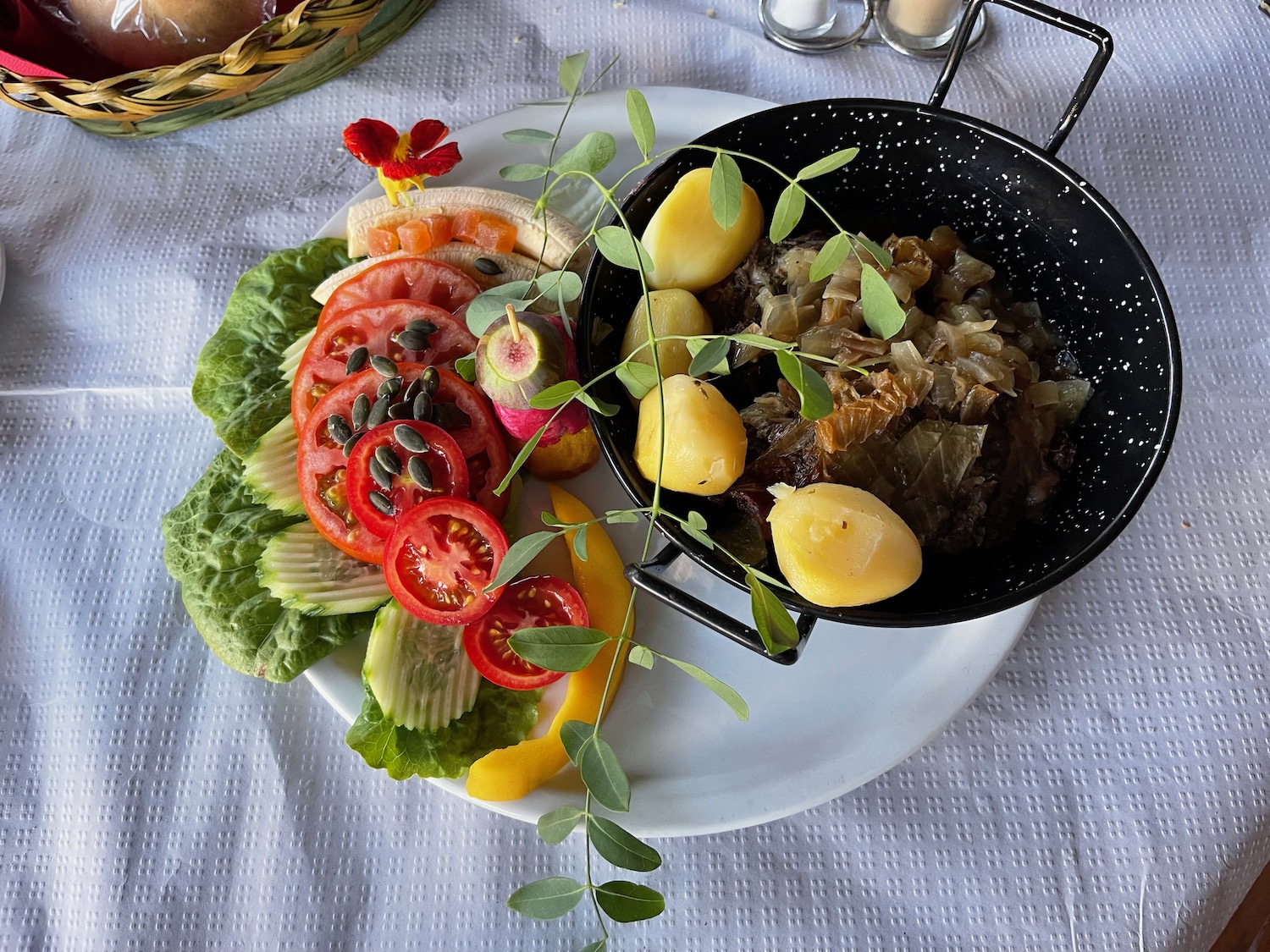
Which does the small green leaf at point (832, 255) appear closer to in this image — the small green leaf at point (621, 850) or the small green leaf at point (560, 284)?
the small green leaf at point (560, 284)

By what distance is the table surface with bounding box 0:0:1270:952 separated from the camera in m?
1.10

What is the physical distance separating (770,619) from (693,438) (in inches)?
8.5

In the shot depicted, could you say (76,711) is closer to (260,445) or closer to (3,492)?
(3,492)

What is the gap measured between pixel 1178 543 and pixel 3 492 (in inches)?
72.5

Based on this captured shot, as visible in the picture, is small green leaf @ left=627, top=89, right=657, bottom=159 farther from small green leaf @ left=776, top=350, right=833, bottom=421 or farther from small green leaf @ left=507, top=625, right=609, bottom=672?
small green leaf @ left=507, top=625, right=609, bottom=672

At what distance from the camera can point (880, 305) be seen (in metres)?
0.87

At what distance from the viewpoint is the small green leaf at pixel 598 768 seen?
75 cm

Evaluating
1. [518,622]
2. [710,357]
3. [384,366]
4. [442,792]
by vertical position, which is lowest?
[442,792]

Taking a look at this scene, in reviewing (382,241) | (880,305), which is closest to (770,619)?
(880,305)

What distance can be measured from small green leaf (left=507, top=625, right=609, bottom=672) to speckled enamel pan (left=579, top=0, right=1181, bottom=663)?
0.12m

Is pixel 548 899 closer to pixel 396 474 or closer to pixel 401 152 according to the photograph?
pixel 396 474

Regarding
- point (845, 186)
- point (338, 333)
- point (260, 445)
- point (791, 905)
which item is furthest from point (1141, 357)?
point (260, 445)

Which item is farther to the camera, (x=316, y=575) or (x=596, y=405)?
(x=316, y=575)

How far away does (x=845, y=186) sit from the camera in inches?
43.6
